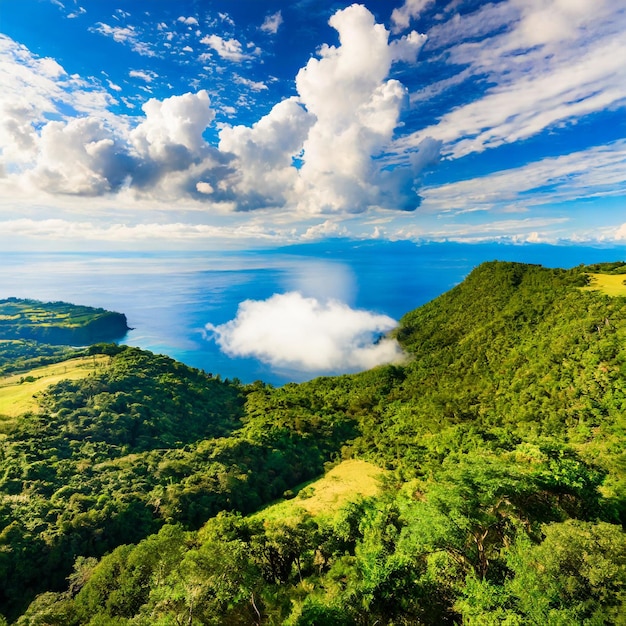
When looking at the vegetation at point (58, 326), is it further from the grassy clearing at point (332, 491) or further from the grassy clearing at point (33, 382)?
the grassy clearing at point (332, 491)

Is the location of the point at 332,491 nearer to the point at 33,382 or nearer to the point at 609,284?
the point at 33,382

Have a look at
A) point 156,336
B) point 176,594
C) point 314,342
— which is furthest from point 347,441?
point 156,336

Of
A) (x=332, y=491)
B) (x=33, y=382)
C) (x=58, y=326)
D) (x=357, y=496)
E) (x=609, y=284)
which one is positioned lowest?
(x=58, y=326)

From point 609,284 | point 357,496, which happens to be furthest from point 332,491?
point 609,284

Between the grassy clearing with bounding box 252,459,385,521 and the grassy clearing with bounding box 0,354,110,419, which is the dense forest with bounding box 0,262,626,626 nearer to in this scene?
the grassy clearing with bounding box 252,459,385,521

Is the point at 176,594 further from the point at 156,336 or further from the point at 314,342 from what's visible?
the point at 156,336

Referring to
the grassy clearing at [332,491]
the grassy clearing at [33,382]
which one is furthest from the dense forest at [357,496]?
the grassy clearing at [33,382]

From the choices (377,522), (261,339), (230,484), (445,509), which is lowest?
(261,339)
